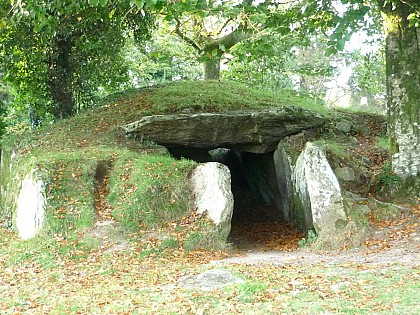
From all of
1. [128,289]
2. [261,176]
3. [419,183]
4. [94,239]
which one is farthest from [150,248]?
[261,176]

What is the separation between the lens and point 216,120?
1403cm

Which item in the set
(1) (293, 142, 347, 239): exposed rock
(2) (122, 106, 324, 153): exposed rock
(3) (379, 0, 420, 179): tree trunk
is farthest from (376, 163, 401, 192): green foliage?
(2) (122, 106, 324, 153): exposed rock

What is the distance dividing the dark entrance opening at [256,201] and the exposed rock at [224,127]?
72cm

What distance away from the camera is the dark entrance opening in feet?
42.8

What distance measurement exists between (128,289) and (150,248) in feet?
8.19

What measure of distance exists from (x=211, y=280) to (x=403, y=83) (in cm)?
710

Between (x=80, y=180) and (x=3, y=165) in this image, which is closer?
(x=80, y=180)

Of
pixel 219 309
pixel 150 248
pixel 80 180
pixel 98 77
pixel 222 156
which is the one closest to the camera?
pixel 219 309

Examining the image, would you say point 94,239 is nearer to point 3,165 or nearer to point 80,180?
point 80,180

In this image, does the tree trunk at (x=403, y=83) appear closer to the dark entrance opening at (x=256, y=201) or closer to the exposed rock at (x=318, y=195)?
the exposed rock at (x=318, y=195)

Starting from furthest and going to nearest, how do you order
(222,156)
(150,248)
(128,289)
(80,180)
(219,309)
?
(222,156), (80,180), (150,248), (128,289), (219,309)

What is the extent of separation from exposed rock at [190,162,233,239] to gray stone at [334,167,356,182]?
3071 millimetres

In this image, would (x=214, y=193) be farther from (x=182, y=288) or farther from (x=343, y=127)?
(x=343, y=127)

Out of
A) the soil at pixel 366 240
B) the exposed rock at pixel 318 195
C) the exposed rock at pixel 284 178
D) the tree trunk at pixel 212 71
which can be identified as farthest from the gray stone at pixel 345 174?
the tree trunk at pixel 212 71
